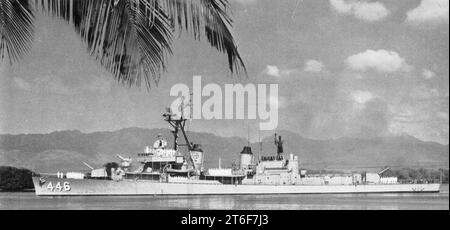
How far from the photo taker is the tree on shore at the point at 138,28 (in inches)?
137

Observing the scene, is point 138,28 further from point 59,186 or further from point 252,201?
point 252,201

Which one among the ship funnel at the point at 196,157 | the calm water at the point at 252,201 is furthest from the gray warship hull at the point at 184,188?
the ship funnel at the point at 196,157

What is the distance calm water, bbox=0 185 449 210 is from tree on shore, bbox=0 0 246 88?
15.7 metres

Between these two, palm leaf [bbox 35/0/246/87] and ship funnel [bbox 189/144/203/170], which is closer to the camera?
palm leaf [bbox 35/0/246/87]

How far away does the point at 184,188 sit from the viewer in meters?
23.2

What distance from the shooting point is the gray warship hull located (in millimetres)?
21672

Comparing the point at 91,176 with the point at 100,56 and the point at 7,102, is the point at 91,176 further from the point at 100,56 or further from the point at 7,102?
the point at 100,56

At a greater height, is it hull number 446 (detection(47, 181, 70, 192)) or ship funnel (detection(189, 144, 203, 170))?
ship funnel (detection(189, 144, 203, 170))

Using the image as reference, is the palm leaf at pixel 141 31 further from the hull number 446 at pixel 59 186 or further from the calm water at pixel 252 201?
the hull number 446 at pixel 59 186

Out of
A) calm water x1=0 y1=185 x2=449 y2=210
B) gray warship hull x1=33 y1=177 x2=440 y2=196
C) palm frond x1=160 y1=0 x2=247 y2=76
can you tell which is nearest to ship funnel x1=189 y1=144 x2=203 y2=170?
gray warship hull x1=33 y1=177 x2=440 y2=196

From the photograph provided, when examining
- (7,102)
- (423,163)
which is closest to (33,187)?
(7,102)

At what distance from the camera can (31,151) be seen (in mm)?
13891

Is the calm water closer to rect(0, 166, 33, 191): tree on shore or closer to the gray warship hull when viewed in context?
the gray warship hull
